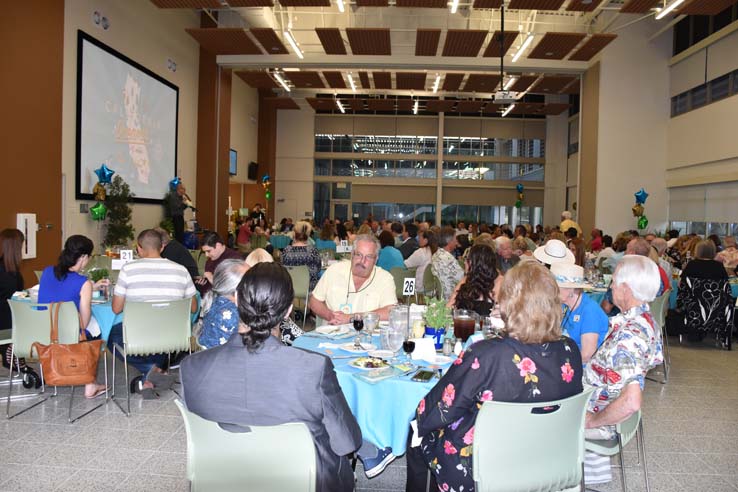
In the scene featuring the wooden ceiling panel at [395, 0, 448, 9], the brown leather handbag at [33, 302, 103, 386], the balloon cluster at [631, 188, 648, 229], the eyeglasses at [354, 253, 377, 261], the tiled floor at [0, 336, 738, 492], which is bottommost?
the tiled floor at [0, 336, 738, 492]

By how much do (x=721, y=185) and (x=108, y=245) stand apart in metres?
11.9

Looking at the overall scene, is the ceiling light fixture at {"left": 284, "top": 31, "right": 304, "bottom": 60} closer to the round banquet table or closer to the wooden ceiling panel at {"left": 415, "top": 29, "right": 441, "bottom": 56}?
the wooden ceiling panel at {"left": 415, "top": 29, "right": 441, "bottom": 56}

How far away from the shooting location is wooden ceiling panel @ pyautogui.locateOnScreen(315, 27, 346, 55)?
11.7 m

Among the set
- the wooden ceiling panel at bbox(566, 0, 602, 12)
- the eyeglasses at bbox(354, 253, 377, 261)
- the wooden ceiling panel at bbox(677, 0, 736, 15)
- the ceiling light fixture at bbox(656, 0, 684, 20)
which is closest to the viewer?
the eyeglasses at bbox(354, 253, 377, 261)

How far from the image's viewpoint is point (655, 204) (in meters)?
14.3

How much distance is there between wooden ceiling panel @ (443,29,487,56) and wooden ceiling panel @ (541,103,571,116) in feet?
25.2

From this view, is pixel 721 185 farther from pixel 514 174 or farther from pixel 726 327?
pixel 514 174

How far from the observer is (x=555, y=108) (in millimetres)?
19984

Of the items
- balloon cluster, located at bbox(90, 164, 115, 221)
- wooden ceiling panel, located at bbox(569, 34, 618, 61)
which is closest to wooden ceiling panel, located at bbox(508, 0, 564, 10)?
wooden ceiling panel, located at bbox(569, 34, 618, 61)

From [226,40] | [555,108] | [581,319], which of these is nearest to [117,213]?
[226,40]

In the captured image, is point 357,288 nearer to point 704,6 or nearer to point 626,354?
point 626,354

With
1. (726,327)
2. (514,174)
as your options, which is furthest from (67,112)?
(514,174)

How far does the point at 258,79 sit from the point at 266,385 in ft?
51.2

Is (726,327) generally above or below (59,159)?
below
